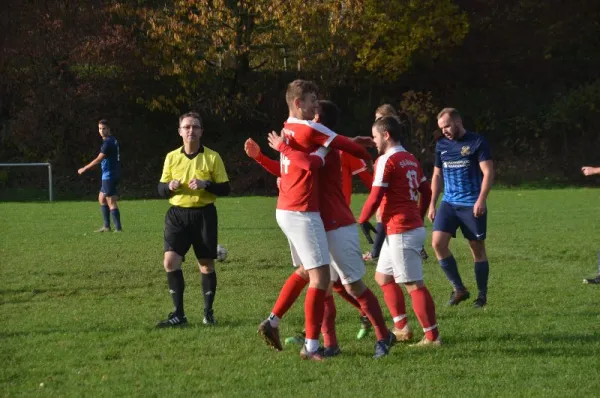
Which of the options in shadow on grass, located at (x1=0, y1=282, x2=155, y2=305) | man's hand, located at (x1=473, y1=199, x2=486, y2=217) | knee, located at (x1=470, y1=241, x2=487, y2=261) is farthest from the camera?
shadow on grass, located at (x1=0, y1=282, x2=155, y2=305)

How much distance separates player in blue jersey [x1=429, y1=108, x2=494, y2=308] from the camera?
9375mm

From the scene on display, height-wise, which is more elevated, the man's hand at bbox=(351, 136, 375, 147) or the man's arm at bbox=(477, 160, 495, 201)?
the man's hand at bbox=(351, 136, 375, 147)

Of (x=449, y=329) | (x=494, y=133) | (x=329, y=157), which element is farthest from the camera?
(x=494, y=133)

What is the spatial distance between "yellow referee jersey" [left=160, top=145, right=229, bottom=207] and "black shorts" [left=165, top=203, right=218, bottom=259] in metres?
0.07

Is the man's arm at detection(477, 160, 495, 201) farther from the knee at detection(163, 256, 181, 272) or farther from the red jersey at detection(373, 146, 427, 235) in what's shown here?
the knee at detection(163, 256, 181, 272)

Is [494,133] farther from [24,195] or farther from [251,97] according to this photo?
[24,195]

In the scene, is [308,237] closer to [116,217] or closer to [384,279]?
[384,279]

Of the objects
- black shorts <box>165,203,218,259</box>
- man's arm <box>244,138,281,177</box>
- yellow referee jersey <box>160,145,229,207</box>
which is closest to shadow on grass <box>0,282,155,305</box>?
black shorts <box>165,203,218,259</box>

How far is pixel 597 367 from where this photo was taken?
646 cm

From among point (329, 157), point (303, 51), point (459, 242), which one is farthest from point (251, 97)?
point (329, 157)

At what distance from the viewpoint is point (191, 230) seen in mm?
8523

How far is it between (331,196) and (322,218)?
0.55 ft

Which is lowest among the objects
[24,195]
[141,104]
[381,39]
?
[24,195]

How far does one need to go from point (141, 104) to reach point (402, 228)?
30.2m
